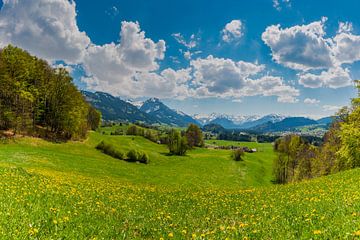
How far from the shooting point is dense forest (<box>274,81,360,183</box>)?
41.9m

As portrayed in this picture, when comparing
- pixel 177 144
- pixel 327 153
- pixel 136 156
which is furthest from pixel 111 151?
pixel 327 153

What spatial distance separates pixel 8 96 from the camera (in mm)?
63344

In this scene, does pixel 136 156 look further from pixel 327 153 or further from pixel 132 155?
pixel 327 153

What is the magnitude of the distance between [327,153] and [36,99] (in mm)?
72892

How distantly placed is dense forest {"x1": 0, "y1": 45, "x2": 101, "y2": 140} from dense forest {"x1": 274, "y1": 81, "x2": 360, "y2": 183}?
63.1 meters

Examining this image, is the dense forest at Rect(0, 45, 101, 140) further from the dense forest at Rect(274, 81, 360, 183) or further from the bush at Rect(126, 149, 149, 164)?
the dense forest at Rect(274, 81, 360, 183)

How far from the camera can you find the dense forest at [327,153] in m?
41.9

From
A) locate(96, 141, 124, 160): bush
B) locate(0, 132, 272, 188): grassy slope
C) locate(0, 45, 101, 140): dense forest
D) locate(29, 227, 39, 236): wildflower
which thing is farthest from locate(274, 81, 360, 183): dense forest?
locate(0, 45, 101, 140): dense forest

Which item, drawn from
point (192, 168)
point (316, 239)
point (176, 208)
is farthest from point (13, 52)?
point (316, 239)

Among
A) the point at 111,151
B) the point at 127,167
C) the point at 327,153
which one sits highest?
the point at 327,153

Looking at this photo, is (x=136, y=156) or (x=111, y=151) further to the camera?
(x=136, y=156)

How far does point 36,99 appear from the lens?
240ft

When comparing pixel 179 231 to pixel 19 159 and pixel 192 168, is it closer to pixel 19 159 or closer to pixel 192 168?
pixel 19 159

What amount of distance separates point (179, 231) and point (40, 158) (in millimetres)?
41143
